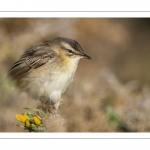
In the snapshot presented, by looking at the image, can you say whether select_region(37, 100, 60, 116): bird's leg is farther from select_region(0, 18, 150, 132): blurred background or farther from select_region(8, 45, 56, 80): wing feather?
select_region(8, 45, 56, 80): wing feather

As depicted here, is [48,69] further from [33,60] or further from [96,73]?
[96,73]

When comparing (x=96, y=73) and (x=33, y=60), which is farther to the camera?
(x=96, y=73)

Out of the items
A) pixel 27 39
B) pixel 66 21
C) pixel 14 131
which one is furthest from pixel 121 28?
pixel 14 131

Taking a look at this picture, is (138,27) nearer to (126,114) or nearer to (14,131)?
(126,114)

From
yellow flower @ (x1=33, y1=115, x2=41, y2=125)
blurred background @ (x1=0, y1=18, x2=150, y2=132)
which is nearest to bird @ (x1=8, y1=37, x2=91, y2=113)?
blurred background @ (x1=0, y1=18, x2=150, y2=132)

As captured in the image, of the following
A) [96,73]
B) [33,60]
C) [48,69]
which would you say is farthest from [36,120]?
[96,73]

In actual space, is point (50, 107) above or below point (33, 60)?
below
